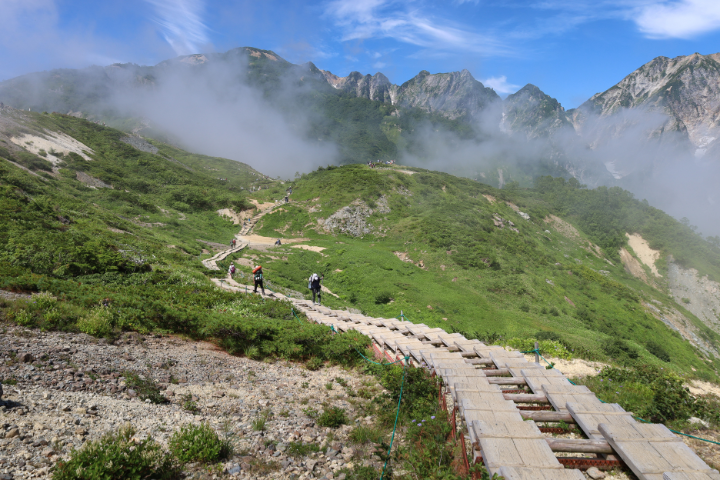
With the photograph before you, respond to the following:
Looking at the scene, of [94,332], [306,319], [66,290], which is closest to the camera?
[94,332]

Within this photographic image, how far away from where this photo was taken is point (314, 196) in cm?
6297

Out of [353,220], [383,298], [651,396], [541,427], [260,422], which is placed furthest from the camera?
[353,220]

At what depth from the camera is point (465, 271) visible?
1494 inches

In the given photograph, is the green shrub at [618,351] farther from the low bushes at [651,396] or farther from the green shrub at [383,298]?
the green shrub at [383,298]

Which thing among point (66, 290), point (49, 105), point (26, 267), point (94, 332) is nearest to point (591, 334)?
point (94, 332)

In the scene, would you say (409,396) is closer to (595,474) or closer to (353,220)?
(595,474)

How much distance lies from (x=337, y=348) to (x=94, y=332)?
755 centimetres

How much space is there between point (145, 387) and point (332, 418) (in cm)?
451

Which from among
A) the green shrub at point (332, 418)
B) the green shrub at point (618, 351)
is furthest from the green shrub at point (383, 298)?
the green shrub at point (332, 418)

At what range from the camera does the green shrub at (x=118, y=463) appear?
14.5 feet

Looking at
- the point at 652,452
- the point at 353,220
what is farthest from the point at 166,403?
the point at 353,220

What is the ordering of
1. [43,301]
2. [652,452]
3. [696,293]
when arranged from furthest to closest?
[696,293], [43,301], [652,452]

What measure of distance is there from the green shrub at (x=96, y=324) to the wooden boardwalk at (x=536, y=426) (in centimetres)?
960

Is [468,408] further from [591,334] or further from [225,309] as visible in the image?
[591,334]
